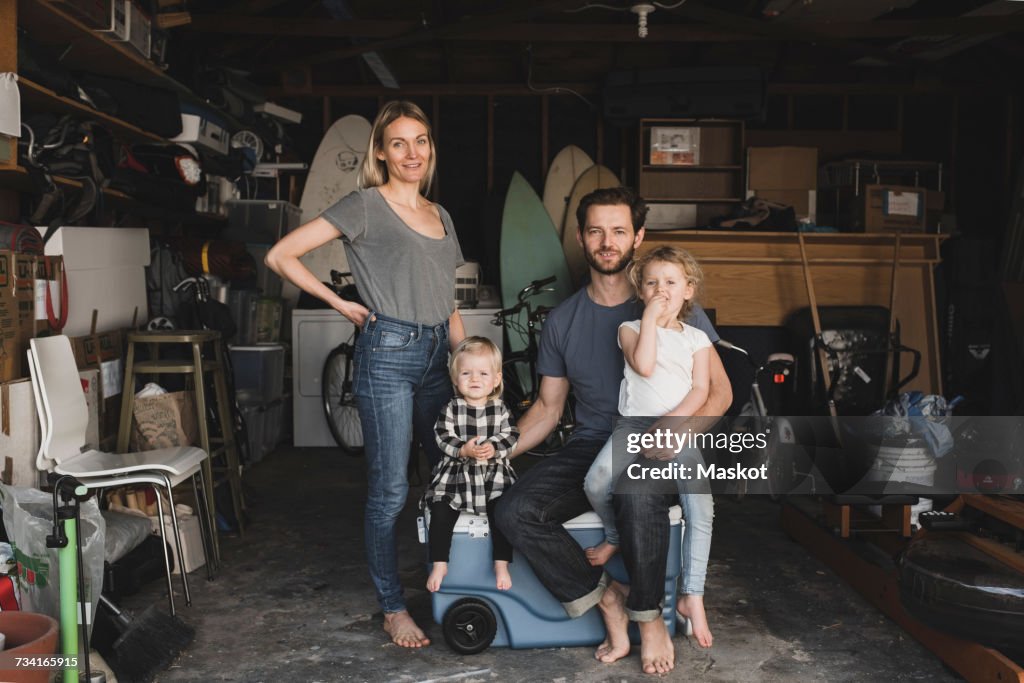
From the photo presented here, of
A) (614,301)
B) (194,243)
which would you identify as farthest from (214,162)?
(614,301)

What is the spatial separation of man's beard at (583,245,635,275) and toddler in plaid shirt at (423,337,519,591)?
387mm

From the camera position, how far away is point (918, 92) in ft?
21.5

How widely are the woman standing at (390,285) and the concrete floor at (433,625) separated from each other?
218mm

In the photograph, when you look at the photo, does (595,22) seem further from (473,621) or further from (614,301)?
(473,621)

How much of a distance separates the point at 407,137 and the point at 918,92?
5.40m

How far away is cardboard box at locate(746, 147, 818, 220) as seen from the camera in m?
6.16

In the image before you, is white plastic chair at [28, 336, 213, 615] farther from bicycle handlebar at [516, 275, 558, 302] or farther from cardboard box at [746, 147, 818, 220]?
cardboard box at [746, 147, 818, 220]

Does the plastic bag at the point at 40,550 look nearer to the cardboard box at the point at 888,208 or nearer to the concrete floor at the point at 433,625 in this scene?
the concrete floor at the point at 433,625

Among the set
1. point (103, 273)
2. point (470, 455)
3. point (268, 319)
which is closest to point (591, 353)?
point (470, 455)

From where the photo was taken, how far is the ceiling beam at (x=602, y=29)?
4949 mm

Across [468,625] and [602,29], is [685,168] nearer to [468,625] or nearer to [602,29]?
[602,29]

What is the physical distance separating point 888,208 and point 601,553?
3841 mm

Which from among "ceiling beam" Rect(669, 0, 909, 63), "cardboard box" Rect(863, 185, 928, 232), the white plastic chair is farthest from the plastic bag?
"cardboard box" Rect(863, 185, 928, 232)

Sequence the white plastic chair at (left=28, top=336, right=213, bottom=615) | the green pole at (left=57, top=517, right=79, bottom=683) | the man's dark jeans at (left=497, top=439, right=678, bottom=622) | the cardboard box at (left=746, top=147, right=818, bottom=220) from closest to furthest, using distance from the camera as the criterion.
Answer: the green pole at (left=57, top=517, right=79, bottom=683)
the man's dark jeans at (left=497, top=439, right=678, bottom=622)
the white plastic chair at (left=28, top=336, right=213, bottom=615)
the cardboard box at (left=746, top=147, right=818, bottom=220)
